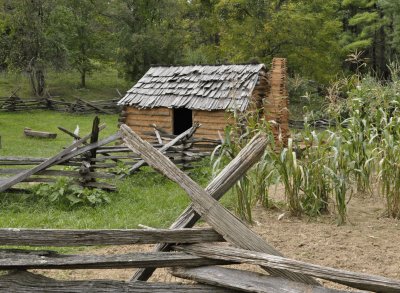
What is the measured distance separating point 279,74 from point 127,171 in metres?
6.41

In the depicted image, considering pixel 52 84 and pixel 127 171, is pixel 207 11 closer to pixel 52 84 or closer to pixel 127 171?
pixel 52 84

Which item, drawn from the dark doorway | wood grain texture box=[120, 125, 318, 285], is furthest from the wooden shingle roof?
wood grain texture box=[120, 125, 318, 285]

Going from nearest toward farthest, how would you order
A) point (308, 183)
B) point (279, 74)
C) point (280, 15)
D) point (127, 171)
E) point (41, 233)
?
point (41, 233), point (308, 183), point (127, 171), point (279, 74), point (280, 15)

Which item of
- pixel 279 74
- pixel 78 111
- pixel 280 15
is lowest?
pixel 78 111

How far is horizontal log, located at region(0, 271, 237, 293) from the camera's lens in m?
3.54

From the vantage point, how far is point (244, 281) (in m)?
3.40

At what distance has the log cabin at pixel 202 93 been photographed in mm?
14695

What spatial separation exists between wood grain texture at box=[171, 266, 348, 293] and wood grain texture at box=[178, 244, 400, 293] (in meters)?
0.13

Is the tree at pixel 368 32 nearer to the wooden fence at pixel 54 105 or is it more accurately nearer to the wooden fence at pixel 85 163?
the wooden fence at pixel 54 105

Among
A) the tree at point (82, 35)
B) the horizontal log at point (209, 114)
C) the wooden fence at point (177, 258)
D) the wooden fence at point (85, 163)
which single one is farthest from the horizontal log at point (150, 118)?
the tree at point (82, 35)

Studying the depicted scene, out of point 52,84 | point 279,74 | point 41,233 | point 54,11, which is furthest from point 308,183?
point 52,84

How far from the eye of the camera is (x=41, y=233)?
3.44 meters

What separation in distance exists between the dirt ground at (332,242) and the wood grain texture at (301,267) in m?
1.83

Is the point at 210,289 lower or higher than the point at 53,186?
higher
